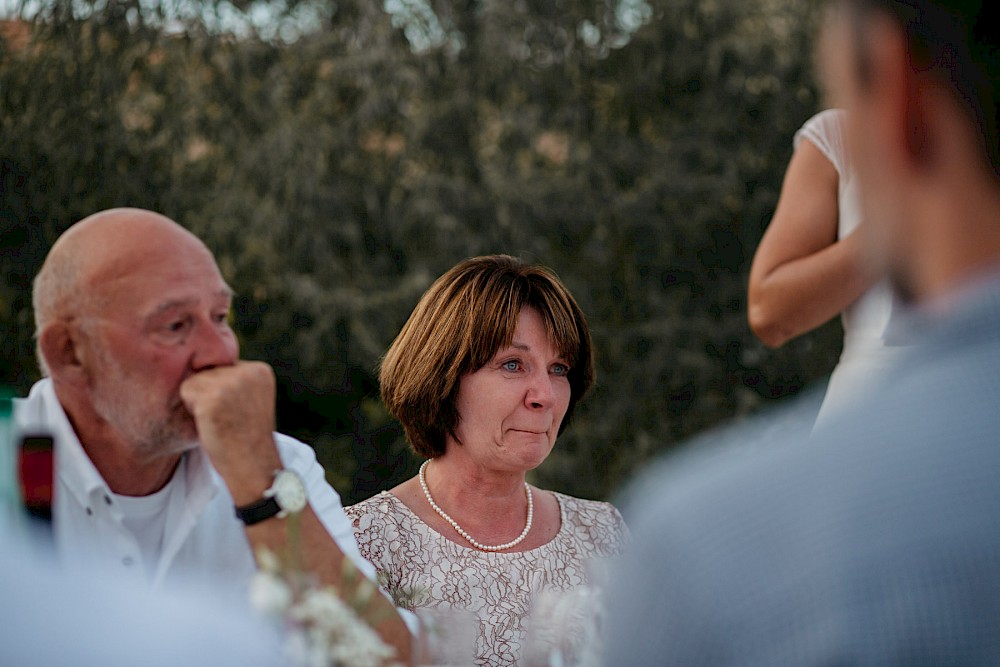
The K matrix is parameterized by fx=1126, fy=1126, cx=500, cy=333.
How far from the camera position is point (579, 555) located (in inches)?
123

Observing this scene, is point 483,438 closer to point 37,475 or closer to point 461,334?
point 461,334

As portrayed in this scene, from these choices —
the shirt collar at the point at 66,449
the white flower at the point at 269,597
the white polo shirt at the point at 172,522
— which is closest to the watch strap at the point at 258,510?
the white polo shirt at the point at 172,522

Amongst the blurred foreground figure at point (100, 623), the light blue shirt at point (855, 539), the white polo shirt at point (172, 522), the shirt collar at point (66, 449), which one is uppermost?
the light blue shirt at point (855, 539)

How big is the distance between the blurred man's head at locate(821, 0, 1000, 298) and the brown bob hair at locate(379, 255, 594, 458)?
7.02ft

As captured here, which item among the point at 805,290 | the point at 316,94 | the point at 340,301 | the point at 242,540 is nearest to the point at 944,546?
the point at 242,540

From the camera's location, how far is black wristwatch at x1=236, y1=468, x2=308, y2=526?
→ 1.88m

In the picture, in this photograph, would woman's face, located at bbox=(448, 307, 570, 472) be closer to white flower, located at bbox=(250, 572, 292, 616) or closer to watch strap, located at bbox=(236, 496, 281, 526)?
watch strap, located at bbox=(236, 496, 281, 526)

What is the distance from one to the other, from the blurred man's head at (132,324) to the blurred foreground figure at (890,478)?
1.44m

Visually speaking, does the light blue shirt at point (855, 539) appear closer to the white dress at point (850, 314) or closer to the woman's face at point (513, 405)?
the white dress at point (850, 314)

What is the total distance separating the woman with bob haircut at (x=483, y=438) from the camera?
117 inches

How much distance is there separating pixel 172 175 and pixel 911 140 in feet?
16.7

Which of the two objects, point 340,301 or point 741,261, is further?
point 741,261

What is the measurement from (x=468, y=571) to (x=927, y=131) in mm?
2226

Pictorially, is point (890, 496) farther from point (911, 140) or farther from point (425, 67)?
point (425, 67)
